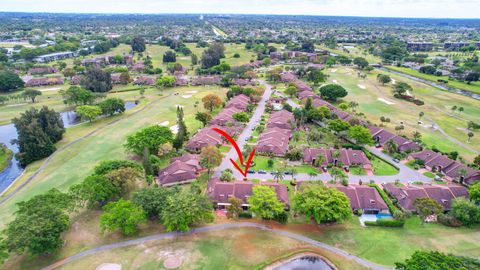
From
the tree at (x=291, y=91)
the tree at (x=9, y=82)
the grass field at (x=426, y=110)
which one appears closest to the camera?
the grass field at (x=426, y=110)

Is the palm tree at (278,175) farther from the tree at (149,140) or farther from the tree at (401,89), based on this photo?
the tree at (401,89)

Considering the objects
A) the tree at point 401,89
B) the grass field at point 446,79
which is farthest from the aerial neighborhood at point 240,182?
the grass field at point 446,79

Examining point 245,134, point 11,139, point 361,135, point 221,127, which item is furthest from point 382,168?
point 11,139

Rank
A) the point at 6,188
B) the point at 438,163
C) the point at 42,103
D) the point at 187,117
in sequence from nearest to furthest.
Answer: the point at 6,188, the point at 438,163, the point at 187,117, the point at 42,103

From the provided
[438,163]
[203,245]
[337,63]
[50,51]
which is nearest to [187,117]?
[203,245]

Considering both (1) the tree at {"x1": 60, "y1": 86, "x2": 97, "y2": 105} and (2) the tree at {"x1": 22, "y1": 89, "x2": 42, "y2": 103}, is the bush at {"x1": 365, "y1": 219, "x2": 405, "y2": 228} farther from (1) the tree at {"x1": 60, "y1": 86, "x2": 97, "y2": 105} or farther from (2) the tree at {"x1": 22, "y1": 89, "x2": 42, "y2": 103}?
(2) the tree at {"x1": 22, "y1": 89, "x2": 42, "y2": 103}

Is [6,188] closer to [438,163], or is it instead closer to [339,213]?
[339,213]

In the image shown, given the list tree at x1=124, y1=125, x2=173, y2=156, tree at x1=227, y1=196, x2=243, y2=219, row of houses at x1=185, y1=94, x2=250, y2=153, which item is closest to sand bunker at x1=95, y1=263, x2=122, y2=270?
tree at x1=227, y1=196, x2=243, y2=219
